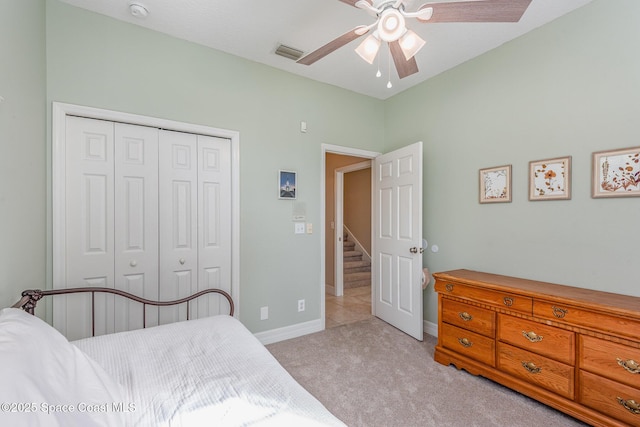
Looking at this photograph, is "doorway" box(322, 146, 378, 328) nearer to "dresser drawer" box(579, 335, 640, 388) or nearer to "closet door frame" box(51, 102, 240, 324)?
"closet door frame" box(51, 102, 240, 324)

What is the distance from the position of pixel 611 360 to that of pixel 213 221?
299 cm

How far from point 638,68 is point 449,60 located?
1381 mm

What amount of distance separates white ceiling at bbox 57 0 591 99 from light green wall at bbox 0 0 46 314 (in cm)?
71

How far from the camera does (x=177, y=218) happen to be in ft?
8.14

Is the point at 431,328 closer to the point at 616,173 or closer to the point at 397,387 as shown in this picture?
the point at 397,387

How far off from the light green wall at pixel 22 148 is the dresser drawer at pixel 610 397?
319 cm

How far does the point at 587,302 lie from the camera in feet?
5.57

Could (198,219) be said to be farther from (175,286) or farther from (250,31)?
(250,31)

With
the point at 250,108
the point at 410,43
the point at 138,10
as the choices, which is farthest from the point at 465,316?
the point at 138,10

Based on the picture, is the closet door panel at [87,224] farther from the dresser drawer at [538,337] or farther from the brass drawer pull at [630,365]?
the brass drawer pull at [630,365]

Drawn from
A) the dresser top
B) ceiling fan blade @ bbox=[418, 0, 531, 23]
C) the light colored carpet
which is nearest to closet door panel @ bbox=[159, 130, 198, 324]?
the light colored carpet

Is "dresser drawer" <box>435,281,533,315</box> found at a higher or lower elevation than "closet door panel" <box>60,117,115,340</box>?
lower

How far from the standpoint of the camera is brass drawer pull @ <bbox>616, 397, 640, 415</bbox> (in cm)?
153

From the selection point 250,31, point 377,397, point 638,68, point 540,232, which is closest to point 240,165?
point 250,31
